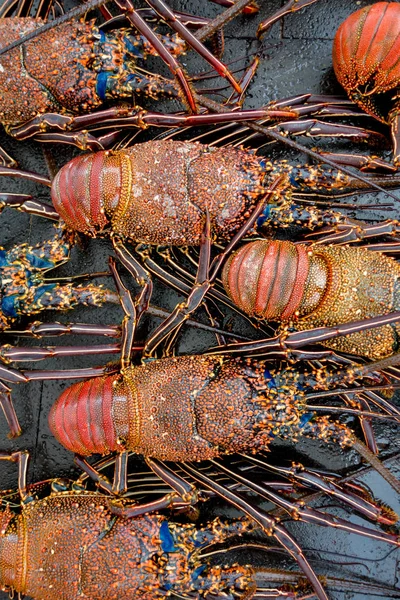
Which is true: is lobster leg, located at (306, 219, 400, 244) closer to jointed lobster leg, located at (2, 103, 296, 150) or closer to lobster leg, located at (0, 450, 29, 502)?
jointed lobster leg, located at (2, 103, 296, 150)

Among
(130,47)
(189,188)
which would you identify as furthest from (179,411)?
(130,47)

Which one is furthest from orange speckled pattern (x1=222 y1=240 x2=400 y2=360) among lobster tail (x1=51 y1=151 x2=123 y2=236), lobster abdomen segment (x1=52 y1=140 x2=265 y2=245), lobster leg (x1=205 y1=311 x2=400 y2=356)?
lobster tail (x1=51 y1=151 x2=123 y2=236)

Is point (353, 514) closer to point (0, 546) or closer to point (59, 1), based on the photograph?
point (0, 546)

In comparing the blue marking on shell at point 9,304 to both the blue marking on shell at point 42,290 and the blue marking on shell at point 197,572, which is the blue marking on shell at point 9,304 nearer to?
the blue marking on shell at point 42,290

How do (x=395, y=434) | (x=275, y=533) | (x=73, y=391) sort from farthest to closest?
(x=395, y=434) < (x=73, y=391) < (x=275, y=533)

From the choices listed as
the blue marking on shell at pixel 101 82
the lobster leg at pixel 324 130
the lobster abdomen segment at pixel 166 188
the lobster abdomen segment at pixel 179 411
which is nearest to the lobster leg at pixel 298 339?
the lobster abdomen segment at pixel 179 411

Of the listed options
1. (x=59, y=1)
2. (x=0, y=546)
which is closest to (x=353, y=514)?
(x=0, y=546)

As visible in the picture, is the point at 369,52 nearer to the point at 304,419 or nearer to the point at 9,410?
the point at 304,419
